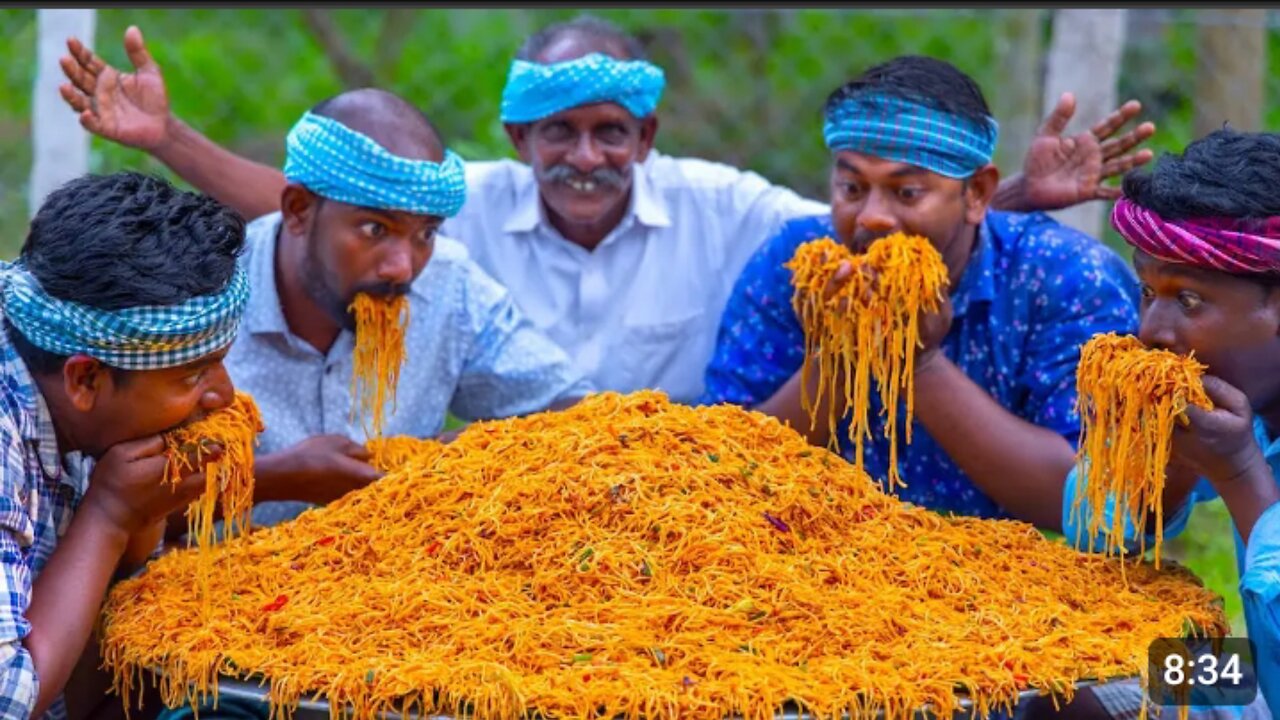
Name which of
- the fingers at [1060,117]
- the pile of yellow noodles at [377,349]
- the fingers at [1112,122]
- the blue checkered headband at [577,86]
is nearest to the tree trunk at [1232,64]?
the fingers at [1112,122]

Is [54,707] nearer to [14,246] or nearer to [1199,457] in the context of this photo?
[1199,457]

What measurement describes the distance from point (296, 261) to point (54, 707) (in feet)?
5.20

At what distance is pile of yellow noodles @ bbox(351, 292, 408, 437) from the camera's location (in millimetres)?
4328

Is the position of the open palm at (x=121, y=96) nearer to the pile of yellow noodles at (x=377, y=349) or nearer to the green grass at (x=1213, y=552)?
the pile of yellow noodles at (x=377, y=349)

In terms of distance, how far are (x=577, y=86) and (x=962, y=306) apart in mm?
1461

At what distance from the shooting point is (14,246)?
→ 812 centimetres

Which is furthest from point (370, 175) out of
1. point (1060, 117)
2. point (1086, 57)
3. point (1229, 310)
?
point (1086, 57)

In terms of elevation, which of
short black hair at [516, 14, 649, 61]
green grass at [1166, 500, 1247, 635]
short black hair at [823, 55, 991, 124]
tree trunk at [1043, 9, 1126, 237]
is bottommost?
green grass at [1166, 500, 1247, 635]

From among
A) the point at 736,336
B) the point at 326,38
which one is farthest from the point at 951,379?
the point at 326,38

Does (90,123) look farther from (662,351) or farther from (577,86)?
(662,351)

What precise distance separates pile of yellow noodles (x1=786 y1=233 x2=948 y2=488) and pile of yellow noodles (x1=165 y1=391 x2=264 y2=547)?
1.37m

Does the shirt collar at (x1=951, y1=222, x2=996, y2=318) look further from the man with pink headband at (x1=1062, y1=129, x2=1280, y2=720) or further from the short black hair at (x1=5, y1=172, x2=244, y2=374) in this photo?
the short black hair at (x1=5, y1=172, x2=244, y2=374)

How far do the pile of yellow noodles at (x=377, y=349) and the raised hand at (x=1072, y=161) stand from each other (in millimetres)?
1959

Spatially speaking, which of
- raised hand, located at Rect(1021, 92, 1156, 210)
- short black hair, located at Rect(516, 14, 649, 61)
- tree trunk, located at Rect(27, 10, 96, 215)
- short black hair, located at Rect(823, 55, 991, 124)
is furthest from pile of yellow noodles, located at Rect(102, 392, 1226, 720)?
tree trunk, located at Rect(27, 10, 96, 215)
